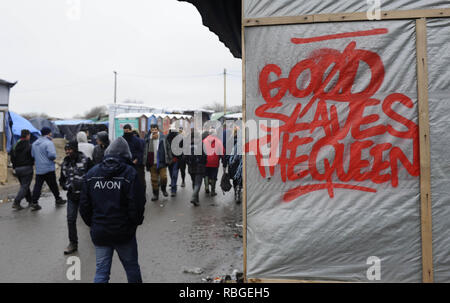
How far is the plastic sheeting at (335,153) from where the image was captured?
11.1 feet

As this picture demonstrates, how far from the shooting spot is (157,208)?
26.5 ft

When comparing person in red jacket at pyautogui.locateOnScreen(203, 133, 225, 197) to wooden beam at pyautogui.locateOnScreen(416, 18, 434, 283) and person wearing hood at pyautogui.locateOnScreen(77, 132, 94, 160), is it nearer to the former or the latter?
person wearing hood at pyautogui.locateOnScreen(77, 132, 94, 160)

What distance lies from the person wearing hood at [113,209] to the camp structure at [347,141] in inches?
45.6

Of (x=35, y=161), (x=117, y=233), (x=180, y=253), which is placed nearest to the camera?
(x=117, y=233)

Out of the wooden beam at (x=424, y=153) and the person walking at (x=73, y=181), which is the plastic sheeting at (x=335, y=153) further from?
the person walking at (x=73, y=181)

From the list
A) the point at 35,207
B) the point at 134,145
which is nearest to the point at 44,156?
the point at 35,207

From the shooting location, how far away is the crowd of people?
3.26m

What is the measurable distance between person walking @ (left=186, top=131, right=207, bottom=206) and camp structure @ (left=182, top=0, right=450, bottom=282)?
4903 millimetres

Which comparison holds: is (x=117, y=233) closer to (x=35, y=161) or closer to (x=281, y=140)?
(x=281, y=140)

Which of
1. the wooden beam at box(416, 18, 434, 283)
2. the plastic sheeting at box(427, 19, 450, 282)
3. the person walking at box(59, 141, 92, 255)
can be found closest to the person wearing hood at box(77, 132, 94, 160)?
the person walking at box(59, 141, 92, 255)

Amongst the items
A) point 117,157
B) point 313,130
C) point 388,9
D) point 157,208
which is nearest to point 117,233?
point 117,157

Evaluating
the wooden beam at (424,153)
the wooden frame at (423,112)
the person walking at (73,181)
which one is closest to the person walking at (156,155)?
the person walking at (73,181)

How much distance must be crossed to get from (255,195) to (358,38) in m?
1.93

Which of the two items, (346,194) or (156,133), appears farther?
(156,133)
